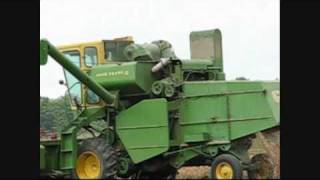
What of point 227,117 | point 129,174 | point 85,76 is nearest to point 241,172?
point 227,117

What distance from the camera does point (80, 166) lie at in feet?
42.2

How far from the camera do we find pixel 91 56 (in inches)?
557

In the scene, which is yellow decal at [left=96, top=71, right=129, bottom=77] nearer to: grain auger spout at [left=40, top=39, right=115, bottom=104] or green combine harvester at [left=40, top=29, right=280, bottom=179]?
green combine harvester at [left=40, top=29, right=280, bottom=179]

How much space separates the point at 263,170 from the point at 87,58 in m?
4.47

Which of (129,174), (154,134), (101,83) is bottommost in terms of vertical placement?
(129,174)

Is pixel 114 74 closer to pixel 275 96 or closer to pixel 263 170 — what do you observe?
pixel 275 96

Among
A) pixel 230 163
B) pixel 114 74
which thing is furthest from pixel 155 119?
pixel 230 163

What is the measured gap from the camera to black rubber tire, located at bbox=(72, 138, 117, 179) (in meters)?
12.4

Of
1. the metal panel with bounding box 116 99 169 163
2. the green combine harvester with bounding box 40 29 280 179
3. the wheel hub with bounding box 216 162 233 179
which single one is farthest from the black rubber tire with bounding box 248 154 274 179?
the metal panel with bounding box 116 99 169 163

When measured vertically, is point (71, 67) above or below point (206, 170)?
above

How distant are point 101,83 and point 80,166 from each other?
169cm

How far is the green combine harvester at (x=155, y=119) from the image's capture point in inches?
477

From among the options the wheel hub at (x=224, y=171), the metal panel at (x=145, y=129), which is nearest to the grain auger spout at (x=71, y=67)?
the metal panel at (x=145, y=129)

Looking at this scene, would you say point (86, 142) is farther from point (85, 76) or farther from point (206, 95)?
point (206, 95)
